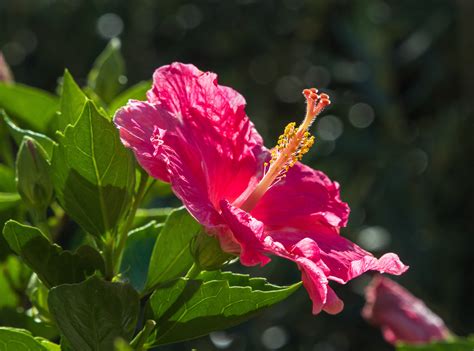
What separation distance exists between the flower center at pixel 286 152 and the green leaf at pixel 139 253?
0.44ft

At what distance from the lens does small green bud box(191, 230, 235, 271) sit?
39.7 inches

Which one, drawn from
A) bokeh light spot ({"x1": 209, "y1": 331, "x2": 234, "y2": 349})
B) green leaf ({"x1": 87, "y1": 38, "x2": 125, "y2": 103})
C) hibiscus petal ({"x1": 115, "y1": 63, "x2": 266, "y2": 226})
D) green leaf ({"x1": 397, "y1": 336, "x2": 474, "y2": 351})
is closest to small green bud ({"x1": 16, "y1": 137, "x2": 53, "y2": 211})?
hibiscus petal ({"x1": 115, "y1": 63, "x2": 266, "y2": 226})

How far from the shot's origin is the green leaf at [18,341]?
94 cm

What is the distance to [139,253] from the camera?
3.84 ft

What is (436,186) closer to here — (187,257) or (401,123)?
(401,123)

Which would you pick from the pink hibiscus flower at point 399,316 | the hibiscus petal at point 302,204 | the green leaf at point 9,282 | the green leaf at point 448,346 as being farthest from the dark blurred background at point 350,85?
the hibiscus petal at point 302,204

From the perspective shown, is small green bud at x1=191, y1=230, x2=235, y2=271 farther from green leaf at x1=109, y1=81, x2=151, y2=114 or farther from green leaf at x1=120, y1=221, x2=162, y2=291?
green leaf at x1=109, y1=81, x2=151, y2=114

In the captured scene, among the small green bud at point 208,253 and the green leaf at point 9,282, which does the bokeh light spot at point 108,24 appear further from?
the small green bud at point 208,253

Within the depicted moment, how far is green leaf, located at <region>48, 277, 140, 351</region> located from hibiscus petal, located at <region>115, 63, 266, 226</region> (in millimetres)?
115

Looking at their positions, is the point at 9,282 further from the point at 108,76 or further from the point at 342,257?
the point at 342,257

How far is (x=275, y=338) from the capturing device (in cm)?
315

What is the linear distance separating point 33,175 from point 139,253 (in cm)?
18

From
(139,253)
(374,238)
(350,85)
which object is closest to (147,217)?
(139,253)

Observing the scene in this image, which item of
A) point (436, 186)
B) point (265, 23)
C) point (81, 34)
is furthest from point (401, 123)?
point (81, 34)
